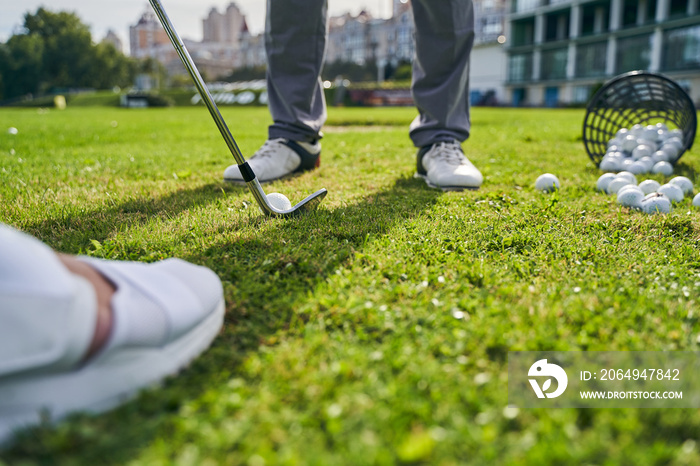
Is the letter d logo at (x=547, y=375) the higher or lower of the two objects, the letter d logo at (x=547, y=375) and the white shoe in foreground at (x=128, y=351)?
the lower

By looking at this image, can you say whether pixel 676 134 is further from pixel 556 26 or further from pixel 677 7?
pixel 556 26

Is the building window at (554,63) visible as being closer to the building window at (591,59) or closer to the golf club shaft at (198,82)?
the building window at (591,59)

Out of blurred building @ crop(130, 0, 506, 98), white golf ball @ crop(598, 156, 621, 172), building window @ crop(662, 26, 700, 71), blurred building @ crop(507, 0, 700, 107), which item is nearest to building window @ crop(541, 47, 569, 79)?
blurred building @ crop(507, 0, 700, 107)

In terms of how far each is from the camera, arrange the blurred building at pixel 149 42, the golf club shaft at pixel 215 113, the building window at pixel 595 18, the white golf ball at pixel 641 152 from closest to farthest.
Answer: the golf club shaft at pixel 215 113 → the white golf ball at pixel 641 152 → the building window at pixel 595 18 → the blurred building at pixel 149 42

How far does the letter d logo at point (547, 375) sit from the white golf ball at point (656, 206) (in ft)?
4.89

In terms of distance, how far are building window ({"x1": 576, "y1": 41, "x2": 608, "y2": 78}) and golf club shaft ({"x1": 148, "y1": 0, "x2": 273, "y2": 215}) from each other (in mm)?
35078

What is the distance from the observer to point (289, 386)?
3.14ft

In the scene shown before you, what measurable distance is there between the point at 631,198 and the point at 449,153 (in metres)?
0.96

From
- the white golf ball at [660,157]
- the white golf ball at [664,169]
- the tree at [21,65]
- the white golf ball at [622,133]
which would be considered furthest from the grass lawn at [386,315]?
the tree at [21,65]

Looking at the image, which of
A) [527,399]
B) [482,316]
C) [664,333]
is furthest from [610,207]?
[527,399]

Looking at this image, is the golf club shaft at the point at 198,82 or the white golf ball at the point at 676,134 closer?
the golf club shaft at the point at 198,82

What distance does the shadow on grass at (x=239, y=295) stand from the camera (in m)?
0.81

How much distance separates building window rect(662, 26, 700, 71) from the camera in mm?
25922

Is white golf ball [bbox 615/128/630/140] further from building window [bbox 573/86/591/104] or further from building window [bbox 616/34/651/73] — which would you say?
building window [bbox 573/86/591/104]
